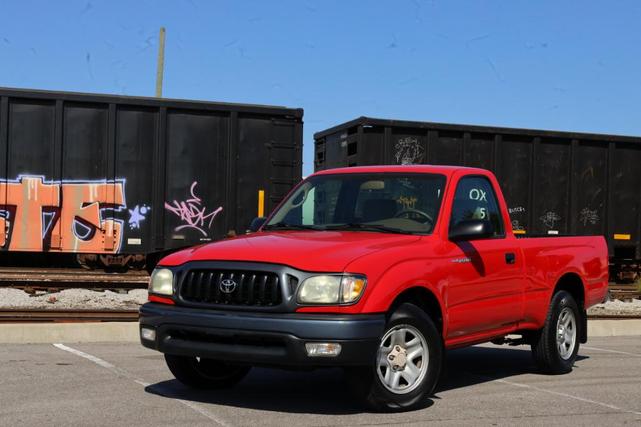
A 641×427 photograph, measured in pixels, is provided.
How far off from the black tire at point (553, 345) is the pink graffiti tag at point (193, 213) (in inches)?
330

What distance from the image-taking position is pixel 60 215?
14.6 m

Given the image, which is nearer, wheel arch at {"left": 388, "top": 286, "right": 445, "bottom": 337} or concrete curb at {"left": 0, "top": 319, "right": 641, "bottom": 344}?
wheel arch at {"left": 388, "top": 286, "right": 445, "bottom": 337}

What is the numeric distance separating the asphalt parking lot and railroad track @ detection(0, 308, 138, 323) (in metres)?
2.96

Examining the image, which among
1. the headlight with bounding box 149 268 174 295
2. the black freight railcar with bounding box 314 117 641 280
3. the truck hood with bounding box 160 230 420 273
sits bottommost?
the headlight with bounding box 149 268 174 295

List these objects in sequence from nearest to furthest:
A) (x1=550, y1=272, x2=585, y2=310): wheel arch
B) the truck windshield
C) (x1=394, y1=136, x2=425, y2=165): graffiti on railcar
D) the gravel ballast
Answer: the truck windshield
(x1=550, y1=272, x2=585, y2=310): wheel arch
the gravel ballast
(x1=394, y1=136, x2=425, y2=165): graffiti on railcar

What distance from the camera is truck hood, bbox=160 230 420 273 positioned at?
544 cm

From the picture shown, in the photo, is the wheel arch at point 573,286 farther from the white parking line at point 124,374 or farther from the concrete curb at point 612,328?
the white parking line at point 124,374

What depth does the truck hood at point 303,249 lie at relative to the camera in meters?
5.44

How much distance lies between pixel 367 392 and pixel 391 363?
0.27 metres

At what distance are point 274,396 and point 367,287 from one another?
4.61 feet

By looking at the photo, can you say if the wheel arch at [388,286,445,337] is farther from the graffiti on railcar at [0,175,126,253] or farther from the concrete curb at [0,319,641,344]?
the graffiti on railcar at [0,175,126,253]

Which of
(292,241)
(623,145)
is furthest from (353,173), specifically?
(623,145)

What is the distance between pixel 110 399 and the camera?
601 centimetres

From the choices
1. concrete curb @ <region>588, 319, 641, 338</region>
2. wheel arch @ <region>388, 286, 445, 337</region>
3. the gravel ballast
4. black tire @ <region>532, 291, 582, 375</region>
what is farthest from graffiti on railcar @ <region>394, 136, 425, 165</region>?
wheel arch @ <region>388, 286, 445, 337</region>
